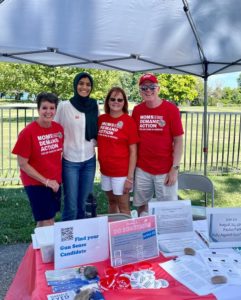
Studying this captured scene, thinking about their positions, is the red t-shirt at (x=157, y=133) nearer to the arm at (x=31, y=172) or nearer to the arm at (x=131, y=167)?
the arm at (x=131, y=167)

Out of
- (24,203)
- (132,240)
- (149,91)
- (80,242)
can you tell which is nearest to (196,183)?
(149,91)

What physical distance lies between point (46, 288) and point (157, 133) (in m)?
2.02

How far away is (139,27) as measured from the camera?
12.4ft

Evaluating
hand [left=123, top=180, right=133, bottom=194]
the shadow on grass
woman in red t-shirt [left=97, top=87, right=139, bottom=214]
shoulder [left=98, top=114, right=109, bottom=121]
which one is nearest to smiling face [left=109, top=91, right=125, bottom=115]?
woman in red t-shirt [left=97, top=87, right=139, bottom=214]

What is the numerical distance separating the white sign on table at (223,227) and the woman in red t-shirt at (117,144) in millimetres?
1425

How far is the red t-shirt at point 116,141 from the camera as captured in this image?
3334 mm

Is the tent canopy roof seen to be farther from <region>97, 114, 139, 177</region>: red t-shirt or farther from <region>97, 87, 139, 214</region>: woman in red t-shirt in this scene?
<region>97, 114, 139, 177</region>: red t-shirt

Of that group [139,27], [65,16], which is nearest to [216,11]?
[139,27]

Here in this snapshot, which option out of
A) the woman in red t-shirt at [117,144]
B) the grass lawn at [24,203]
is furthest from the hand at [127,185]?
the grass lawn at [24,203]

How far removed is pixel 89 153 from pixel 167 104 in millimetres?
887

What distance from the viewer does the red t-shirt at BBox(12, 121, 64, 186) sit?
292 cm

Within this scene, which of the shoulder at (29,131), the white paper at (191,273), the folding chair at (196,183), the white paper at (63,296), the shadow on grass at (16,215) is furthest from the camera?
the shadow on grass at (16,215)

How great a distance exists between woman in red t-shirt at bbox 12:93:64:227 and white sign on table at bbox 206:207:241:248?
4.94ft

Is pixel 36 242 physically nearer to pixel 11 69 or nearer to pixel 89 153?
pixel 89 153
